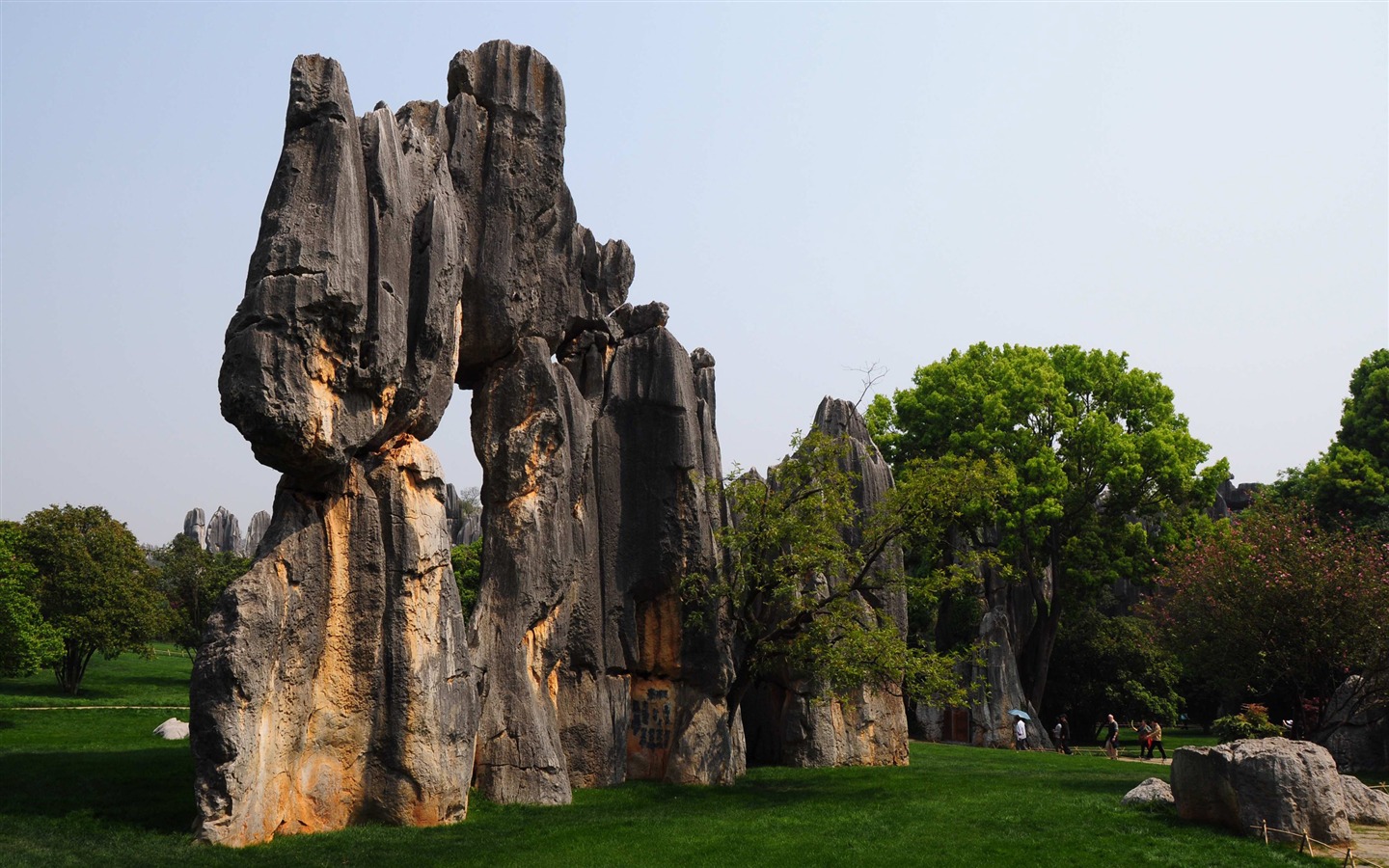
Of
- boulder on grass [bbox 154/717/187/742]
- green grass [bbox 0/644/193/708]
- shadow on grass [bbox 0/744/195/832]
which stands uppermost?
green grass [bbox 0/644/193/708]

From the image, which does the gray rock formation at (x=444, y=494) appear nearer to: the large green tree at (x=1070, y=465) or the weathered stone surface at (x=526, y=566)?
the weathered stone surface at (x=526, y=566)

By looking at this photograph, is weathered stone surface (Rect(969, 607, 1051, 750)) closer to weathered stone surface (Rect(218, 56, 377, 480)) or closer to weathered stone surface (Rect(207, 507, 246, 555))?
weathered stone surface (Rect(218, 56, 377, 480))

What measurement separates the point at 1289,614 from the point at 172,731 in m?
25.7

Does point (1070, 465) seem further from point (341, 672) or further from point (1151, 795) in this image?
point (341, 672)

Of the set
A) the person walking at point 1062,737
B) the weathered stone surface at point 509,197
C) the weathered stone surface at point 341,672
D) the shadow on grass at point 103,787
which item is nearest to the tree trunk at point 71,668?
the shadow on grass at point 103,787

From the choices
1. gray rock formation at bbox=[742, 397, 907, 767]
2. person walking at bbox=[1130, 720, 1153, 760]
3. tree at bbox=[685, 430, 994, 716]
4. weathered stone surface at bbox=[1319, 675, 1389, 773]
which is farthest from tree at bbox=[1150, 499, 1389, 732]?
person walking at bbox=[1130, 720, 1153, 760]

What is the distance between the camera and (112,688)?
42.3 m

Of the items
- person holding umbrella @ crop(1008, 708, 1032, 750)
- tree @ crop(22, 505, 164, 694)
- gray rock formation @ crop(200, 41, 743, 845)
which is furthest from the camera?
person holding umbrella @ crop(1008, 708, 1032, 750)

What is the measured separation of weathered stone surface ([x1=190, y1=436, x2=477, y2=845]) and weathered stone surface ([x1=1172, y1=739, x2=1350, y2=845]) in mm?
12711

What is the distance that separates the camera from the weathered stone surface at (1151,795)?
21.9 meters

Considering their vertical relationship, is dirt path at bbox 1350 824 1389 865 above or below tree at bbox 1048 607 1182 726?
below

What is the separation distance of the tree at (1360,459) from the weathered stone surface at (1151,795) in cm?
2532

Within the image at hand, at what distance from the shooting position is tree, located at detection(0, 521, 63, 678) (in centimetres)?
2980

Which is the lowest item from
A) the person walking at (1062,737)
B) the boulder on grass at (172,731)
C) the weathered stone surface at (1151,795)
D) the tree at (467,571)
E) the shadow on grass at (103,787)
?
the person walking at (1062,737)
